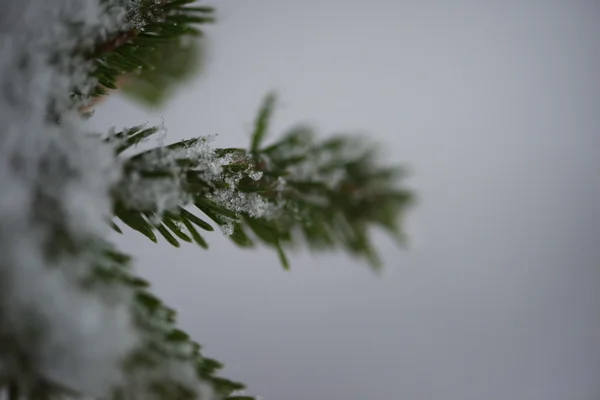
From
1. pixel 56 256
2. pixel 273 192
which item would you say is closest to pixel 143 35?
pixel 273 192

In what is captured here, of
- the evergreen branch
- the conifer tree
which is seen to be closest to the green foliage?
the conifer tree

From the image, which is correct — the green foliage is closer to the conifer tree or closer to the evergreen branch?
the conifer tree

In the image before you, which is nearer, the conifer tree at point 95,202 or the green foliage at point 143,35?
the conifer tree at point 95,202

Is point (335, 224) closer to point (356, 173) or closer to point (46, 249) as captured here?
point (356, 173)

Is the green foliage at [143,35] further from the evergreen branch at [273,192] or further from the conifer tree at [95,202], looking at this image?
the evergreen branch at [273,192]

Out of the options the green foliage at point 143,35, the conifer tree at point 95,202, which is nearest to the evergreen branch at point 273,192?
the conifer tree at point 95,202

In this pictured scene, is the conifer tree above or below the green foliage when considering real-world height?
below

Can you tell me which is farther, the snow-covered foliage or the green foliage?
the green foliage
